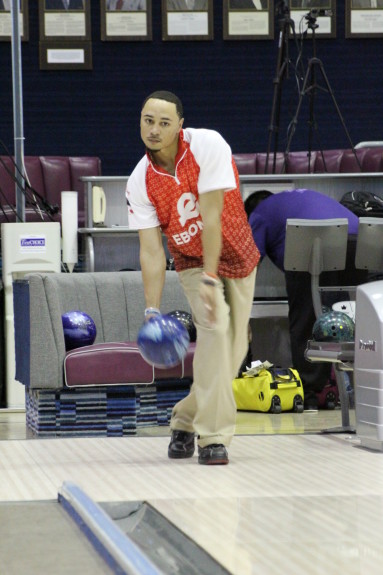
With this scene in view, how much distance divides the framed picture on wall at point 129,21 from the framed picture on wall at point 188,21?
17cm

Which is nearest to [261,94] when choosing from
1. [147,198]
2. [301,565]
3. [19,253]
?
[19,253]

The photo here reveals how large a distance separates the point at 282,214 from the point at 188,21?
379 cm

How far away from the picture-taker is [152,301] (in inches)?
168

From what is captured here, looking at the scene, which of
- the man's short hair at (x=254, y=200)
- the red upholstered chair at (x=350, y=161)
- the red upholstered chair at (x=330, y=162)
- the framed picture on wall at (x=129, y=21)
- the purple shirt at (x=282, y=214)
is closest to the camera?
the purple shirt at (x=282, y=214)

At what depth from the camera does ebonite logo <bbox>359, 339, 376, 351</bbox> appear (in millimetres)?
4527

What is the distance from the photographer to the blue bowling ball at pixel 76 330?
5629 millimetres

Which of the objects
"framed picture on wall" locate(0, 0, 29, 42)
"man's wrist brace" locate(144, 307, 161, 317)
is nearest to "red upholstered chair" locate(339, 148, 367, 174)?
"framed picture on wall" locate(0, 0, 29, 42)

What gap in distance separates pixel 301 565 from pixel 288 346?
480 centimetres

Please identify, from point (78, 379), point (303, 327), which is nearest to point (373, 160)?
point (303, 327)

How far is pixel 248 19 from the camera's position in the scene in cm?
980

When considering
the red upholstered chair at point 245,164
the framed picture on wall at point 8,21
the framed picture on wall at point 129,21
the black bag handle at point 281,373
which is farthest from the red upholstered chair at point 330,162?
the framed picture on wall at point 8,21

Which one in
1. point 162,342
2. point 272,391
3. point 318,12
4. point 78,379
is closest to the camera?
point 162,342

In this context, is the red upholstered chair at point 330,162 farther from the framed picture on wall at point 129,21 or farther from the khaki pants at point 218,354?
the khaki pants at point 218,354

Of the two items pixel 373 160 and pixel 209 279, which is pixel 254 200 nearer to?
pixel 373 160
